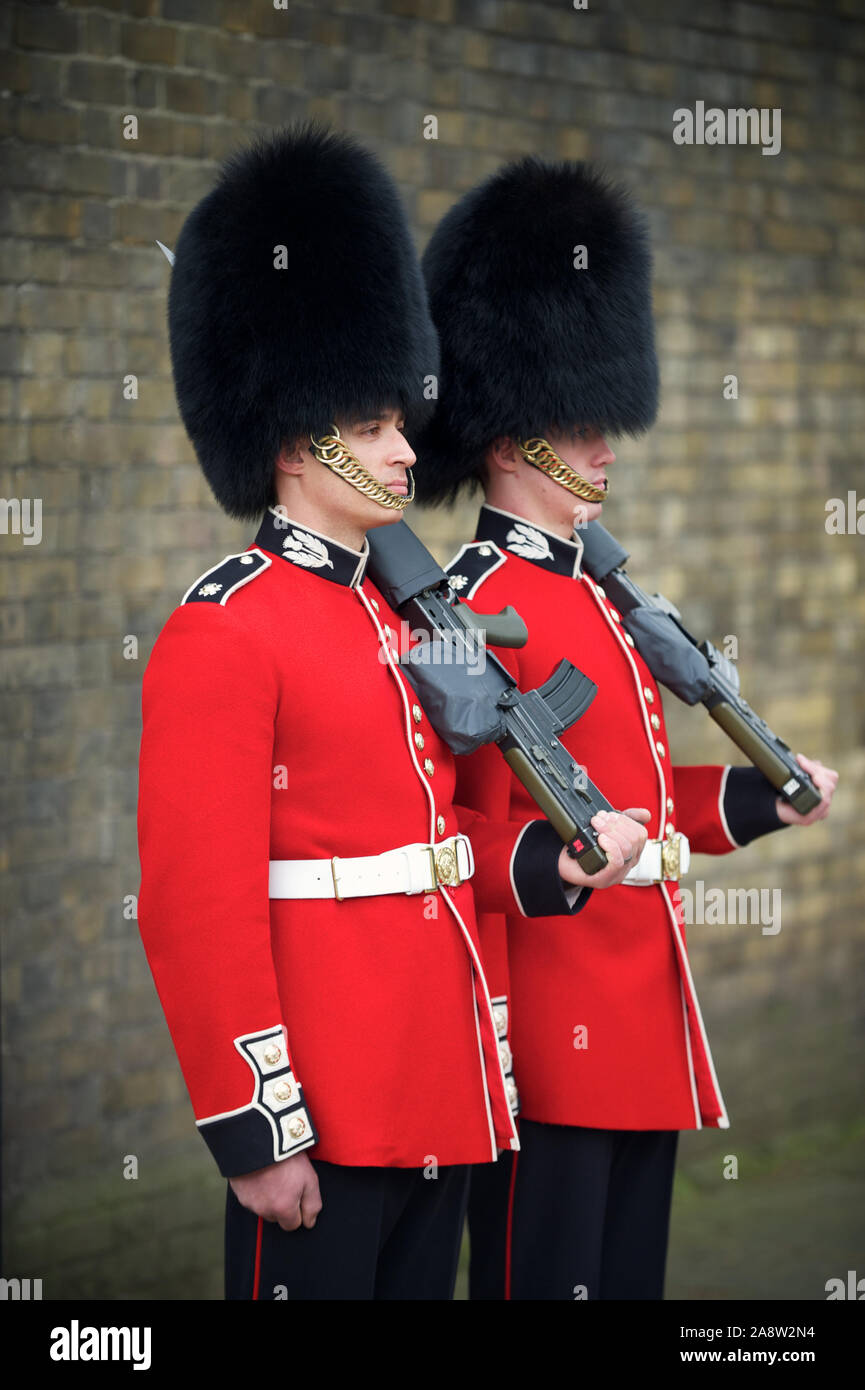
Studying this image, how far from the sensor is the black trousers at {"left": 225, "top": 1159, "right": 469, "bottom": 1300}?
2.10 meters

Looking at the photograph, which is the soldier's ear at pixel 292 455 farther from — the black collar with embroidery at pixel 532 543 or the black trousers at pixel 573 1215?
the black trousers at pixel 573 1215

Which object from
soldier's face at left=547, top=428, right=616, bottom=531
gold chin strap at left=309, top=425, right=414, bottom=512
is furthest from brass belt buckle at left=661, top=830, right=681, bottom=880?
gold chin strap at left=309, top=425, right=414, bottom=512

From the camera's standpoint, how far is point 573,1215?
8.38ft

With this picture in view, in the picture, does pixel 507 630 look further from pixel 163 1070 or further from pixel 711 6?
pixel 711 6

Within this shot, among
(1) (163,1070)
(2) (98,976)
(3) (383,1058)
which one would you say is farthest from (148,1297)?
(3) (383,1058)

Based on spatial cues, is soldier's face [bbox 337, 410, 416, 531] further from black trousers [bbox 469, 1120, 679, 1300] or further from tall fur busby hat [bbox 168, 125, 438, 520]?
black trousers [bbox 469, 1120, 679, 1300]

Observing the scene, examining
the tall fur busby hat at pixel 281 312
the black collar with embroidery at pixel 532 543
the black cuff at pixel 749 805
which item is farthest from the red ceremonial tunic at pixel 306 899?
the black cuff at pixel 749 805

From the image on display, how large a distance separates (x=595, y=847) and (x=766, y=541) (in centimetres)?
333

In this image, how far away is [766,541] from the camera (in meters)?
5.34

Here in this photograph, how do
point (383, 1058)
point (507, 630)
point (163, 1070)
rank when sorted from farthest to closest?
point (163, 1070), point (507, 630), point (383, 1058)

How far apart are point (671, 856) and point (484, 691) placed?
0.54 metres

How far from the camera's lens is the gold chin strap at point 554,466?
264cm

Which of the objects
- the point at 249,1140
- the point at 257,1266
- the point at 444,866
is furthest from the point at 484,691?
the point at 257,1266

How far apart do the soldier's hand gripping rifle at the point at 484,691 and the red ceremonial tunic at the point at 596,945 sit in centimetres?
14
